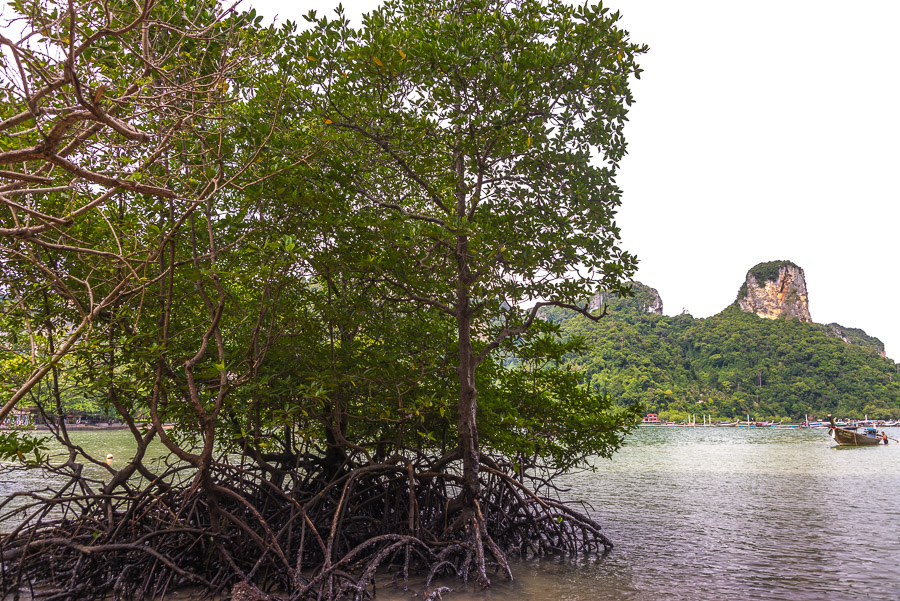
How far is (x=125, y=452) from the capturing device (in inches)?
931

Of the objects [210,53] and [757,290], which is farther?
[757,290]

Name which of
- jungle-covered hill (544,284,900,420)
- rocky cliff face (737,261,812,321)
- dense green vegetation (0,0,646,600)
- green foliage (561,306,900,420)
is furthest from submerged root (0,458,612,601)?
rocky cliff face (737,261,812,321)

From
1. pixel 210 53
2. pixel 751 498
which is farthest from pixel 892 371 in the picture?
pixel 210 53

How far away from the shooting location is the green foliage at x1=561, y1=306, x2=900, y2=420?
226 feet

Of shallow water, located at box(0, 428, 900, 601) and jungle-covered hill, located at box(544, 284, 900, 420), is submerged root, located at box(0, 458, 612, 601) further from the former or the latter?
jungle-covered hill, located at box(544, 284, 900, 420)

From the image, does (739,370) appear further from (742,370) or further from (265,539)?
(265,539)

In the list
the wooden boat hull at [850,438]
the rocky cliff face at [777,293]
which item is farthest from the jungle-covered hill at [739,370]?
the wooden boat hull at [850,438]

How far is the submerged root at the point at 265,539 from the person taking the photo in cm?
594

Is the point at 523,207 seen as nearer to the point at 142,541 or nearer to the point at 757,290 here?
the point at 142,541

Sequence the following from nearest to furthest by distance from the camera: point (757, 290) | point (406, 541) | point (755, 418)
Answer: point (406, 541) < point (755, 418) < point (757, 290)

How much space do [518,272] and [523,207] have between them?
2.99ft

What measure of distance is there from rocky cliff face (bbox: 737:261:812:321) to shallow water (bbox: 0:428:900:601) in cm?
7807

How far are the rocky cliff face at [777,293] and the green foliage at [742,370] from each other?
7.86 m

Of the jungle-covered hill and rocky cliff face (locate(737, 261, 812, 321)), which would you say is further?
rocky cliff face (locate(737, 261, 812, 321))
